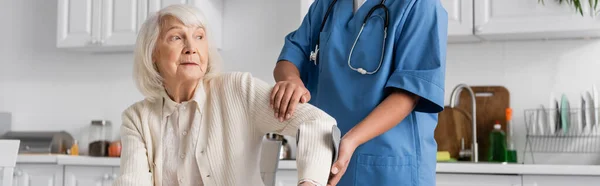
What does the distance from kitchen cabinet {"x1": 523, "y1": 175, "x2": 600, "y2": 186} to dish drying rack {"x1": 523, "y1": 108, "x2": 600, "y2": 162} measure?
47cm

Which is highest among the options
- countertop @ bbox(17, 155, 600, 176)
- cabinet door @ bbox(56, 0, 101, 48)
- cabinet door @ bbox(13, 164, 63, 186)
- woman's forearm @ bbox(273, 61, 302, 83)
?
cabinet door @ bbox(56, 0, 101, 48)

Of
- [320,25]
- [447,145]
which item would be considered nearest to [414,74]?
[320,25]

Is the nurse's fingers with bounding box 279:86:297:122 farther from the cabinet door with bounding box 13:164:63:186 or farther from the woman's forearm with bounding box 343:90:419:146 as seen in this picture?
the cabinet door with bounding box 13:164:63:186

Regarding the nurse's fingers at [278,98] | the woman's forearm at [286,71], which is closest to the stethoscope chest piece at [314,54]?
the woman's forearm at [286,71]

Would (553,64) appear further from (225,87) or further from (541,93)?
(225,87)

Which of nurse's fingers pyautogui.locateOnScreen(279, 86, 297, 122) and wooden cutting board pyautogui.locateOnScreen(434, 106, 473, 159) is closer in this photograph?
nurse's fingers pyautogui.locateOnScreen(279, 86, 297, 122)

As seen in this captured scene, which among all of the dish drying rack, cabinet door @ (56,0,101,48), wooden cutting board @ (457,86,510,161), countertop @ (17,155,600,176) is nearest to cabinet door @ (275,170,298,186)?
countertop @ (17,155,600,176)

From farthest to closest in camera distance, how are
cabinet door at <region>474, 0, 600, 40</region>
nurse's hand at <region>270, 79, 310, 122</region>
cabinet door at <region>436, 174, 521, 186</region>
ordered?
cabinet door at <region>474, 0, 600, 40</region> → cabinet door at <region>436, 174, 521, 186</region> → nurse's hand at <region>270, 79, 310, 122</region>

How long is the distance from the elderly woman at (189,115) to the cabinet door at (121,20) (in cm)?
219

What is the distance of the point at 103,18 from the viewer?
12.5 ft

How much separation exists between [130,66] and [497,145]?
6.81 feet

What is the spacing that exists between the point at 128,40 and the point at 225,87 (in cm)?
232

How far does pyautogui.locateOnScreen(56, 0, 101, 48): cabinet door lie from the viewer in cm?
384

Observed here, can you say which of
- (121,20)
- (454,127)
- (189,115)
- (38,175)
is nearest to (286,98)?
(189,115)
